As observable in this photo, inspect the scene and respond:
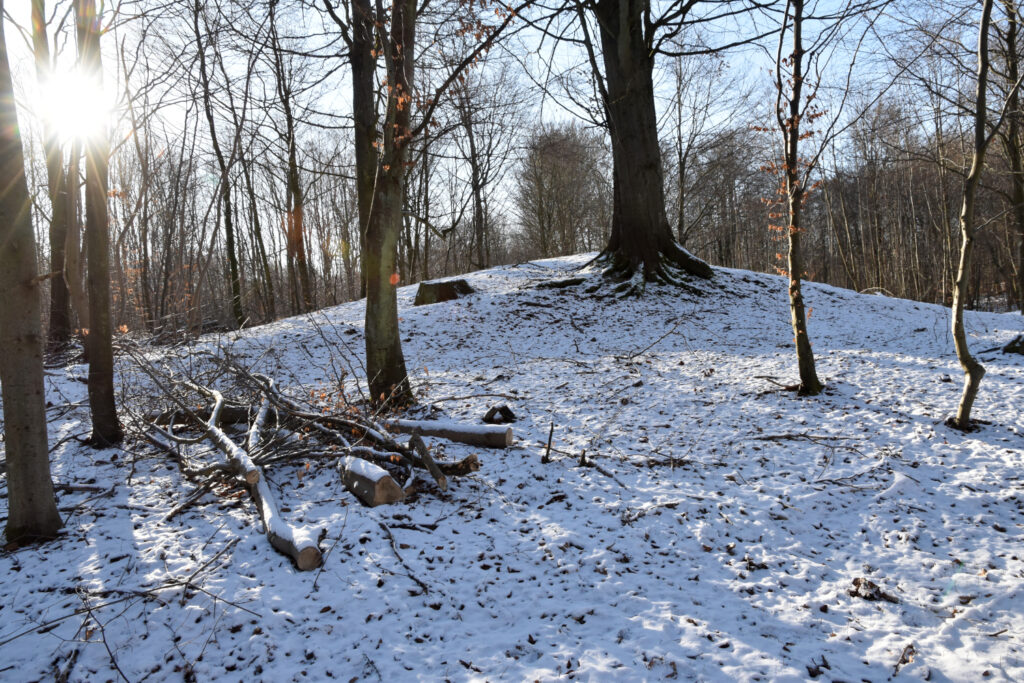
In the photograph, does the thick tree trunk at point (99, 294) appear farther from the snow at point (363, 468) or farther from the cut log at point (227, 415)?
the snow at point (363, 468)

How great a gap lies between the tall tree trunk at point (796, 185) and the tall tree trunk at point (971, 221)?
1328 millimetres

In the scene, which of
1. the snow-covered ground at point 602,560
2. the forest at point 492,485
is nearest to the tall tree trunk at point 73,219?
the forest at point 492,485

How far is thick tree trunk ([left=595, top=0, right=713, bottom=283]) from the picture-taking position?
38.1ft

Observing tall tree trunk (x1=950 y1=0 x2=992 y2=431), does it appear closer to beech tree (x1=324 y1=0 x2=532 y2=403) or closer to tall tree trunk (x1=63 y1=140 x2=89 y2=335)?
beech tree (x1=324 y1=0 x2=532 y2=403)

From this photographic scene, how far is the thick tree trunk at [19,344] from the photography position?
112 inches

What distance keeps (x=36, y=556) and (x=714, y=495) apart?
4.68 meters

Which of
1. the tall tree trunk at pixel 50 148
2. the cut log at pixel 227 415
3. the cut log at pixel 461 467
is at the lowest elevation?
the cut log at pixel 461 467

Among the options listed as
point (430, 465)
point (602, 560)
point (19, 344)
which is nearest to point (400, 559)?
point (430, 465)

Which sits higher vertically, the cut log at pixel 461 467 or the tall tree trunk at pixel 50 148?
the tall tree trunk at pixel 50 148

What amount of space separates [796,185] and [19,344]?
6.81 meters

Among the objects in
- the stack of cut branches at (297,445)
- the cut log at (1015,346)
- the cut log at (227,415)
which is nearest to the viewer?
the stack of cut branches at (297,445)

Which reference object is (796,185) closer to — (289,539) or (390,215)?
(390,215)

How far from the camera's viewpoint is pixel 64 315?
35.7 feet

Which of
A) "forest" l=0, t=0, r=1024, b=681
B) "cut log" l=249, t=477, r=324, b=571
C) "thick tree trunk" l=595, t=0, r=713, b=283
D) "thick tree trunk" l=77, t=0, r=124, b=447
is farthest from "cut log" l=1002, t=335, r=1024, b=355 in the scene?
"thick tree trunk" l=77, t=0, r=124, b=447
